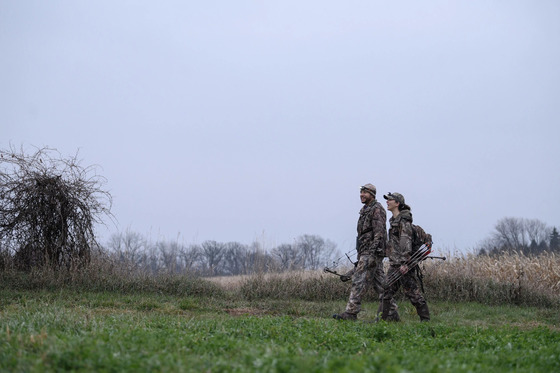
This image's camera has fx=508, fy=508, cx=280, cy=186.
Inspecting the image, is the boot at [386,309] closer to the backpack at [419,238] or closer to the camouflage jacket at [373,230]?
the camouflage jacket at [373,230]

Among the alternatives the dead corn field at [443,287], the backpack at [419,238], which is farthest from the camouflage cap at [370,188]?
the dead corn field at [443,287]

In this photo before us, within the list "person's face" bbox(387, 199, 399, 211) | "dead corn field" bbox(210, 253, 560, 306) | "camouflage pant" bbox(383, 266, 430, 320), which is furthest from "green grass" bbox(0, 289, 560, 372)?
"dead corn field" bbox(210, 253, 560, 306)

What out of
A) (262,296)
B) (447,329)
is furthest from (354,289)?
(262,296)

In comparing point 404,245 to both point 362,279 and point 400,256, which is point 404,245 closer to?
point 400,256

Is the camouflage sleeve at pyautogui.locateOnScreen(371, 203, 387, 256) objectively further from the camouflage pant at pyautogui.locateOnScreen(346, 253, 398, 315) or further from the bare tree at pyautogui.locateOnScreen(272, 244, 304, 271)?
the bare tree at pyautogui.locateOnScreen(272, 244, 304, 271)

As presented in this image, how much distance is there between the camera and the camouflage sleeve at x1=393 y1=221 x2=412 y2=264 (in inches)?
418

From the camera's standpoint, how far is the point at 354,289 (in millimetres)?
10625

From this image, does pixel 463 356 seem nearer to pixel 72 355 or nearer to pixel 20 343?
pixel 72 355

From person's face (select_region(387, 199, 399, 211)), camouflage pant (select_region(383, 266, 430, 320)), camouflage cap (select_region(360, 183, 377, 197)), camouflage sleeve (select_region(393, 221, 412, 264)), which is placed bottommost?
camouflage pant (select_region(383, 266, 430, 320))

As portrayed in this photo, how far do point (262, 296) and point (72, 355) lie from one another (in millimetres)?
11899

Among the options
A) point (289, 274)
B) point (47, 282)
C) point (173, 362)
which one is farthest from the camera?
point (289, 274)

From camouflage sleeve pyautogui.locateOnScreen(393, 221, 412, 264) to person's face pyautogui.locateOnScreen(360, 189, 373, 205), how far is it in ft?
2.84

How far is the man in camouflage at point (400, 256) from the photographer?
10648mm

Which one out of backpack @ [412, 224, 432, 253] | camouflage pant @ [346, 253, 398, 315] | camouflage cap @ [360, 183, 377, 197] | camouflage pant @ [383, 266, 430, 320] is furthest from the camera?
camouflage cap @ [360, 183, 377, 197]
